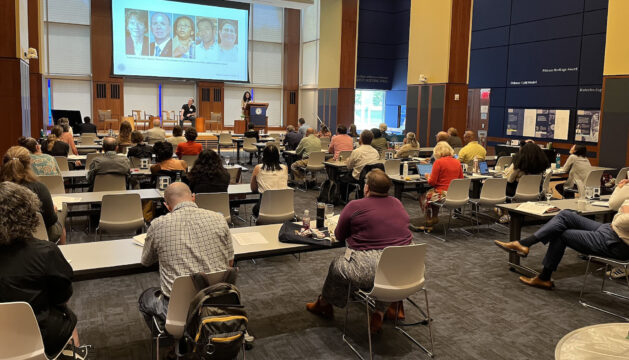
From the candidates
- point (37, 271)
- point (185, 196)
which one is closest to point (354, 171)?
point (185, 196)

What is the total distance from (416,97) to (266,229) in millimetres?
10860

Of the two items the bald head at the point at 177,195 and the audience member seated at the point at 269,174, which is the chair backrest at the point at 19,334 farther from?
the audience member seated at the point at 269,174

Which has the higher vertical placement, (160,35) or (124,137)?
(160,35)

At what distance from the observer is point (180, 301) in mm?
2785

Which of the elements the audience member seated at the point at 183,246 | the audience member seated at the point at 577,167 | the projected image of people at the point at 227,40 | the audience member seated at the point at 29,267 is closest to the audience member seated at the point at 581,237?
the audience member seated at the point at 577,167

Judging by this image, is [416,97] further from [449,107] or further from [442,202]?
[442,202]

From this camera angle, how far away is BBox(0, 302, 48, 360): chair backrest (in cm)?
225

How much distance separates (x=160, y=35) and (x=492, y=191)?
53.1ft

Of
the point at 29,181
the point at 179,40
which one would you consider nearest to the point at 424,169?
the point at 29,181

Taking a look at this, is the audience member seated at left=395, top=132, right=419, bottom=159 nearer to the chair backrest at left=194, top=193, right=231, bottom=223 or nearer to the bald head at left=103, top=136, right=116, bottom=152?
the chair backrest at left=194, top=193, right=231, bottom=223

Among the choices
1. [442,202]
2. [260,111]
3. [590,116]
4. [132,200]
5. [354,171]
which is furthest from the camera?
[260,111]

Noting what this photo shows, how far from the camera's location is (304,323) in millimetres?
4152

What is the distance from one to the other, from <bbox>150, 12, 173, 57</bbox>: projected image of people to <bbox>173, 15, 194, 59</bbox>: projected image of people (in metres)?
0.23

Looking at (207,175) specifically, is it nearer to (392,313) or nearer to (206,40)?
(392,313)
